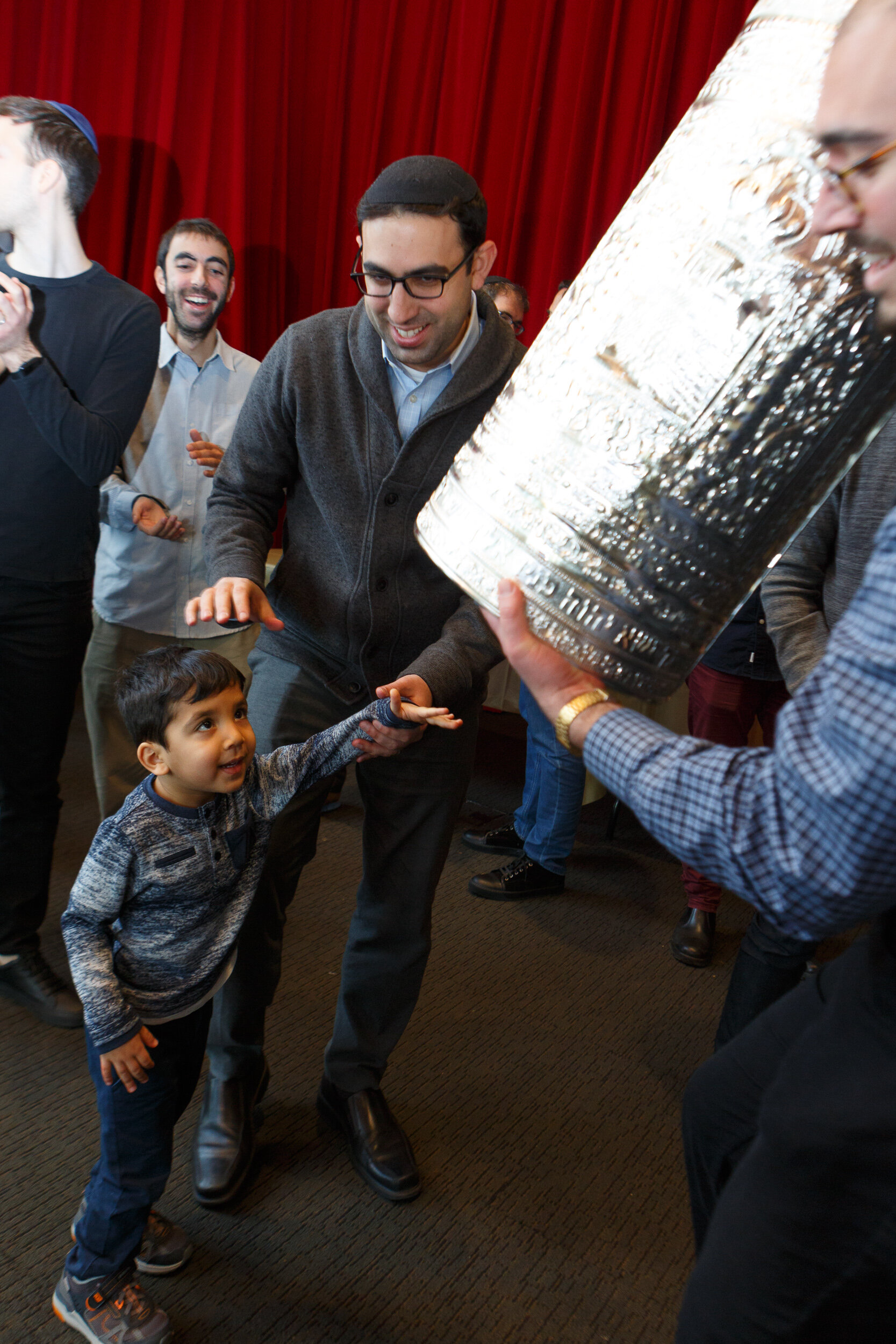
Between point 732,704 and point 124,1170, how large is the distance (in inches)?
60.5

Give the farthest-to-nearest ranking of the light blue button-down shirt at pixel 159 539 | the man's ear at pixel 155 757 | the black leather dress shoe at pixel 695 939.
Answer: the black leather dress shoe at pixel 695 939 → the light blue button-down shirt at pixel 159 539 → the man's ear at pixel 155 757

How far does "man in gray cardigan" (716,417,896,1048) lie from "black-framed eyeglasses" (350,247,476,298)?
0.63m

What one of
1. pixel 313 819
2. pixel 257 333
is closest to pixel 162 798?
pixel 313 819

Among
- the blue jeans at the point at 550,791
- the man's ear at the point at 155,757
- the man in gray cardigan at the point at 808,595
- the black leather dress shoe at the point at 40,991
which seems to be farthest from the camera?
the blue jeans at the point at 550,791

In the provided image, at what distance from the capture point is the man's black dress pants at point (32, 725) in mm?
1655

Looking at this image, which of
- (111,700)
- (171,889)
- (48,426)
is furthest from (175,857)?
(111,700)

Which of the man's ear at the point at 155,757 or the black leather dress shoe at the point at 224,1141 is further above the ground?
the man's ear at the point at 155,757

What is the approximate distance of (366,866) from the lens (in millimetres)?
1488

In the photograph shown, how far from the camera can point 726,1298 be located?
79 cm

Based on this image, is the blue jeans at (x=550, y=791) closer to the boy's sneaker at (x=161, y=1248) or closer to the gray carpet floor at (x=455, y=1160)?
the gray carpet floor at (x=455, y=1160)

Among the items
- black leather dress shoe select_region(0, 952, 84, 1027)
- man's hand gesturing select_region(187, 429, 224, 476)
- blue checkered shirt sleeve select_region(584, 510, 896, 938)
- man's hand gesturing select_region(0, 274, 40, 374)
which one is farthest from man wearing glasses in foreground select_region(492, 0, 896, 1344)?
man's hand gesturing select_region(187, 429, 224, 476)

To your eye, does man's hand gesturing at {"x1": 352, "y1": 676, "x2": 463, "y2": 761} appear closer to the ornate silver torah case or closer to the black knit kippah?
the ornate silver torah case

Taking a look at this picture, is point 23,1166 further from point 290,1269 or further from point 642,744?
point 642,744

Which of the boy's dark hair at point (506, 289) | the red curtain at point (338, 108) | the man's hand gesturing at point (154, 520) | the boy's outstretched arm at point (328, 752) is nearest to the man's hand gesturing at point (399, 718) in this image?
the boy's outstretched arm at point (328, 752)
